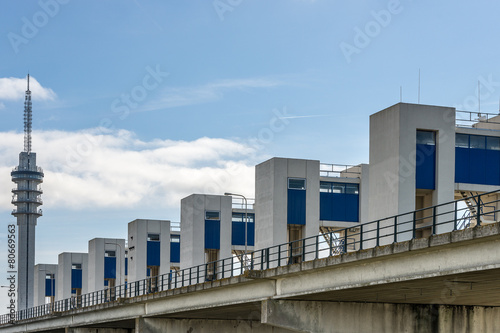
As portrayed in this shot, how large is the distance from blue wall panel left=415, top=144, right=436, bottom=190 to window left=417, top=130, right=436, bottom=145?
7.3 inches

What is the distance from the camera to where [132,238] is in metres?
80.0

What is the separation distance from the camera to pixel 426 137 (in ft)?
124

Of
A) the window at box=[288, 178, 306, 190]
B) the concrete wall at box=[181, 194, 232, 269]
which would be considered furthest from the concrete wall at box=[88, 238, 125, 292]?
the window at box=[288, 178, 306, 190]

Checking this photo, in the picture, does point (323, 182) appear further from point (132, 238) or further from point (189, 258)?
point (132, 238)

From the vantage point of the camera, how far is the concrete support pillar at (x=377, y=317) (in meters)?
30.7

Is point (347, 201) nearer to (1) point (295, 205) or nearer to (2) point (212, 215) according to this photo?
(1) point (295, 205)

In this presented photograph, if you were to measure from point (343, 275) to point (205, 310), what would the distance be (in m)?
15.6

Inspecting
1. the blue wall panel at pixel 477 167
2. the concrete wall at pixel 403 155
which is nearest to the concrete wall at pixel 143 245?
the concrete wall at pixel 403 155

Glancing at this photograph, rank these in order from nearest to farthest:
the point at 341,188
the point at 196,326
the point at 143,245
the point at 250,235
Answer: the point at 196,326 → the point at 341,188 → the point at 250,235 → the point at 143,245

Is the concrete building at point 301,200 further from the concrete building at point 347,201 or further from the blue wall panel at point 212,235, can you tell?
the blue wall panel at point 212,235

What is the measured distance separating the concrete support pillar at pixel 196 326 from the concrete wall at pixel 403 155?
10.2m

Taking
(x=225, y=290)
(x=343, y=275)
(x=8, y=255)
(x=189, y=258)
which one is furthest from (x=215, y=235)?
(x=8, y=255)

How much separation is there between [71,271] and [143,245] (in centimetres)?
3281

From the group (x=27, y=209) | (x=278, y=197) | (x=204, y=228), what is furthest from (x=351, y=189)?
(x=27, y=209)
